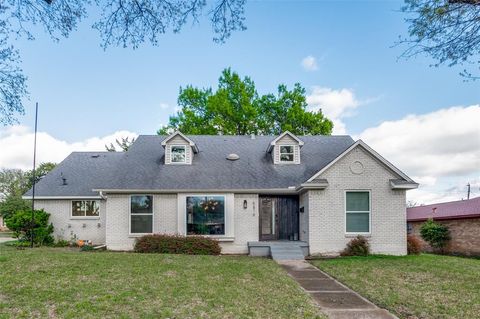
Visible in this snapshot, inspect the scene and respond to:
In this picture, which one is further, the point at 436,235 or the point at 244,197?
the point at 436,235

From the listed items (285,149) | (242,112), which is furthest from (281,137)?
(242,112)

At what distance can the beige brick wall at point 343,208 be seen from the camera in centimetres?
1528

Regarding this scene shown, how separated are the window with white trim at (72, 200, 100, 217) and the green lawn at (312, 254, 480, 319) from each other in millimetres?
12759

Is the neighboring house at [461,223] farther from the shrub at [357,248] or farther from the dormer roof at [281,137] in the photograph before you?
the dormer roof at [281,137]

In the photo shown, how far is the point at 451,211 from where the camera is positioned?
21.7 meters

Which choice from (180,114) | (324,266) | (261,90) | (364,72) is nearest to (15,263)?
(324,266)

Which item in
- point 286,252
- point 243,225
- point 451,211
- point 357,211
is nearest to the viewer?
point 286,252

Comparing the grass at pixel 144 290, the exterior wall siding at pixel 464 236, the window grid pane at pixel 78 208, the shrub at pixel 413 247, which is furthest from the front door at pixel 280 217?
the window grid pane at pixel 78 208

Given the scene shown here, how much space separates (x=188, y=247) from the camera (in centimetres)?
1552

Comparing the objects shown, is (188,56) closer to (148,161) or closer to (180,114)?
(148,161)

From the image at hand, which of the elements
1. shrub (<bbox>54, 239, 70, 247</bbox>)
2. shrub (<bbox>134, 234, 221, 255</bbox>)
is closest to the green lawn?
shrub (<bbox>134, 234, 221, 255</bbox>)

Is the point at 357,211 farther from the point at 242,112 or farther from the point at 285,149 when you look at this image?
the point at 242,112

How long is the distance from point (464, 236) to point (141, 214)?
1658cm

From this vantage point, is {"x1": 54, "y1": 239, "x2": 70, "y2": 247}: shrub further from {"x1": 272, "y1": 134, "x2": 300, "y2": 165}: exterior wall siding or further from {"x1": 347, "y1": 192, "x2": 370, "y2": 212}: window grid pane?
{"x1": 347, "y1": 192, "x2": 370, "y2": 212}: window grid pane
